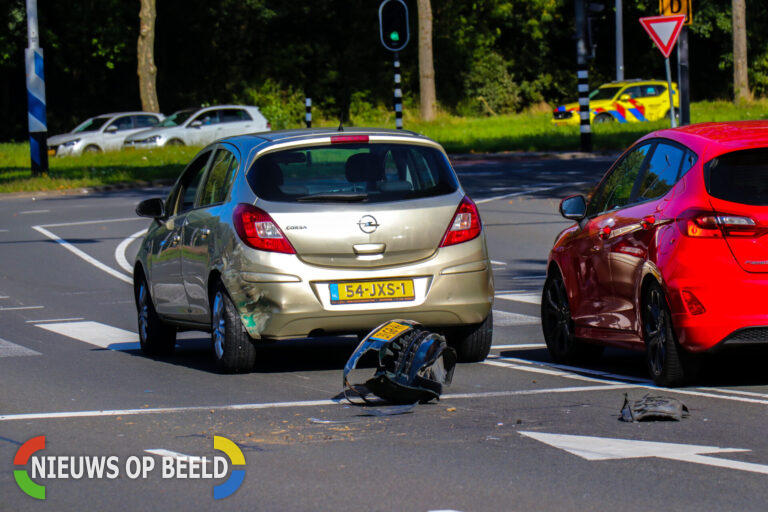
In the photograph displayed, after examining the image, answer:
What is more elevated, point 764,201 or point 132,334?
point 764,201

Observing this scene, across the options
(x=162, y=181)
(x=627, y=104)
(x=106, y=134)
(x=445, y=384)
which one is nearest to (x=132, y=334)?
(x=445, y=384)

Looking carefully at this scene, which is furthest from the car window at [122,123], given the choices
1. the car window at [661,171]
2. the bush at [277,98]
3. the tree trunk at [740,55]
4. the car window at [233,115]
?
the car window at [661,171]

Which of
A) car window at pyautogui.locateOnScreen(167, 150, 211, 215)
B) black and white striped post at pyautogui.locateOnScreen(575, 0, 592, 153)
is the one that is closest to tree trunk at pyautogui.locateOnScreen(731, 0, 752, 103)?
black and white striped post at pyautogui.locateOnScreen(575, 0, 592, 153)

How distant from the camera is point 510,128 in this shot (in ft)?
159

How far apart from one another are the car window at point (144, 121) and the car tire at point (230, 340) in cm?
3552

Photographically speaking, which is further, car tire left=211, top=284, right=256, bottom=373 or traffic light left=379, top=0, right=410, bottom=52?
traffic light left=379, top=0, right=410, bottom=52

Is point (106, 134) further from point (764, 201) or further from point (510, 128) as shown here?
point (764, 201)

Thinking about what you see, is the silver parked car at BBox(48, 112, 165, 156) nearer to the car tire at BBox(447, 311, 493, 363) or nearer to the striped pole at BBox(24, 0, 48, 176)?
the striped pole at BBox(24, 0, 48, 176)

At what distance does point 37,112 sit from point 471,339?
2302cm

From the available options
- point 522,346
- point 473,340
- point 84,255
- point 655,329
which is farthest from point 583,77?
point 655,329

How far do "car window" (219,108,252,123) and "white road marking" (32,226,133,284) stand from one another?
65.8 ft

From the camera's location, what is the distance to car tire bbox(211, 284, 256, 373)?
8969 mm

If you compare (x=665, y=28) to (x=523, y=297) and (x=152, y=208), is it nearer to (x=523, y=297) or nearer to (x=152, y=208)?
(x=523, y=297)

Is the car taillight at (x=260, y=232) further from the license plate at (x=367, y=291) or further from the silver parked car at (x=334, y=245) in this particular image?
the license plate at (x=367, y=291)
